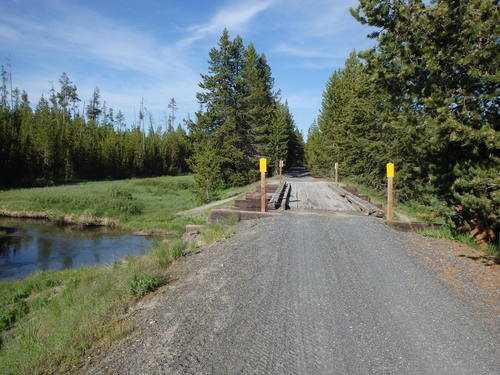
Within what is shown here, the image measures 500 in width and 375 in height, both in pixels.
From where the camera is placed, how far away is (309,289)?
4926mm

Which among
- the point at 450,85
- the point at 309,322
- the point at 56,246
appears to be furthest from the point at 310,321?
the point at 56,246

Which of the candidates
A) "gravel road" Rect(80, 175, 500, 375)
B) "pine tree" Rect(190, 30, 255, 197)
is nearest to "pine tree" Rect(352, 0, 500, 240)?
"gravel road" Rect(80, 175, 500, 375)

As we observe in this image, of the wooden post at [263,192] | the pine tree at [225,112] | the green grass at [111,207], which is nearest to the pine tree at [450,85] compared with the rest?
the wooden post at [263,192]

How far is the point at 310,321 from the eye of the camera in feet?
13.2

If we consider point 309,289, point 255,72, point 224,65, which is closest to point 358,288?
point 309,289

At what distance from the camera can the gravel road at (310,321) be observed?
10.8 ft

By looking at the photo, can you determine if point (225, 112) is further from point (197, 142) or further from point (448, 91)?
point (448, 91)

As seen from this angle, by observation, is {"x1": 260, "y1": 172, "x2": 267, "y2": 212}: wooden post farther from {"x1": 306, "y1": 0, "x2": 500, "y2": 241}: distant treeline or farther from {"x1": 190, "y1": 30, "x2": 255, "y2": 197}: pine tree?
{"x1": 190, "y1": 30, "x2": 255, "y2": 197}: pine tree

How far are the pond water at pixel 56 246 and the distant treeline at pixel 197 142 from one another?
27.9 ft

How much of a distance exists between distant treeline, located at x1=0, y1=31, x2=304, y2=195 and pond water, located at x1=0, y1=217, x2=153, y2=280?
8.49 metres

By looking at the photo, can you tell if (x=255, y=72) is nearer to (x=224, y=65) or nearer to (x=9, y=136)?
(x=224, y=65)

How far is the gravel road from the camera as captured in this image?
329 centimetres

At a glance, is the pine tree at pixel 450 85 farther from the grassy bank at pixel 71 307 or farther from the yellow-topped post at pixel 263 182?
the grassy bank at pixel 71 307

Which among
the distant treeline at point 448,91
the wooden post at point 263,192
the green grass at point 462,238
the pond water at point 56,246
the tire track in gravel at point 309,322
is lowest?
the pond water at point 56,246
